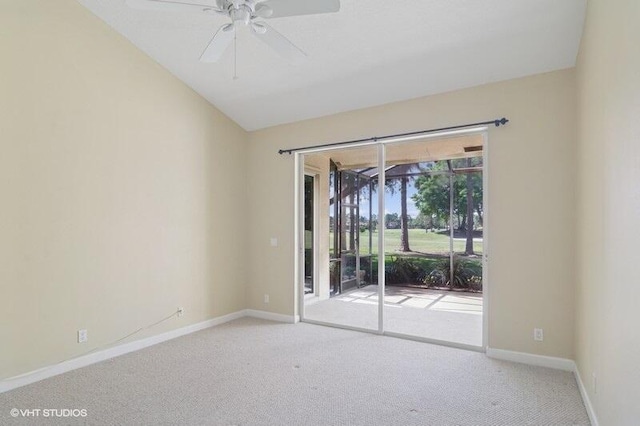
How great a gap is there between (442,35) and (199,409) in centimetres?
357

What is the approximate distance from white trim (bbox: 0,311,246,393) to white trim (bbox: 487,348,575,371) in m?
3.31

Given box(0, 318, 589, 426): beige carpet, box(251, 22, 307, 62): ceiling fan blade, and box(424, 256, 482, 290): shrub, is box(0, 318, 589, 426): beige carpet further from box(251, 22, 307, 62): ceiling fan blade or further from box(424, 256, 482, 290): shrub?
box(251, 22, 307, 62): ceiling fan blade

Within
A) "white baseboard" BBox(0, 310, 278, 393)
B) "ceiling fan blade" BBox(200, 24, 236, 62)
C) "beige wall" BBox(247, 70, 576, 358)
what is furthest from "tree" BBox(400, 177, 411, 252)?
"ceiling fan blade" BBox(200, 24, 236, 62)

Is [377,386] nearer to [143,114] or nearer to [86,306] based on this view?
[86,306]

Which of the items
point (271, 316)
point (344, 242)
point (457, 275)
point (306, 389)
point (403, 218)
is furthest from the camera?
point (457, 275)

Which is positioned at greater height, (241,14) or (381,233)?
(241,14)

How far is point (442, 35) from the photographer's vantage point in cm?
322

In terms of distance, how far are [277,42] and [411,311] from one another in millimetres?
3976

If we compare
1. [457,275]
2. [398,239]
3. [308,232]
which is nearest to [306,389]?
[398,239]

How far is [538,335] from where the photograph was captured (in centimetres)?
341

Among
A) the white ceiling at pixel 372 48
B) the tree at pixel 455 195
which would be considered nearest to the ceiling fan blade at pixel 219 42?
the white ceiling at pixel 372 48

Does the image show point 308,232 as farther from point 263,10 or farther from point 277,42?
point 263,10

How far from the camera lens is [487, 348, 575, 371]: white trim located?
3293 millimetres

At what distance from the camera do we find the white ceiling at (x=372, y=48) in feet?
9.73
